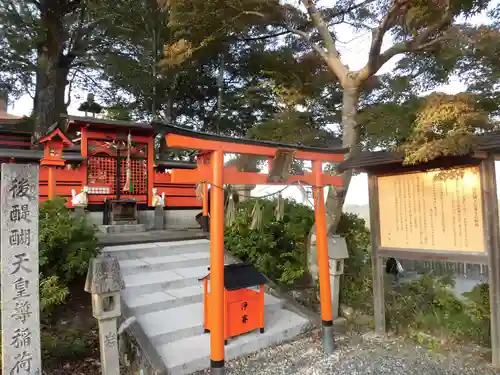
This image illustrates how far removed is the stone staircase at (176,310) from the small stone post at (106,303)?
0.73 m

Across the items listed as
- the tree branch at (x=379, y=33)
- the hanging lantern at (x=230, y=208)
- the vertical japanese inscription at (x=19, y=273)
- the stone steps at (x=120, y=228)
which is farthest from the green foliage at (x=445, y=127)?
the stone steps at (x=120, y=228)

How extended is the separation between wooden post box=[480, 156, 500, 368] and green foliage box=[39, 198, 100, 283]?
5925 mm

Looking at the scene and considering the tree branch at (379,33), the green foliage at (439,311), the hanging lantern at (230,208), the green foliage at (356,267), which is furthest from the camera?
the green foliage at (356,267)

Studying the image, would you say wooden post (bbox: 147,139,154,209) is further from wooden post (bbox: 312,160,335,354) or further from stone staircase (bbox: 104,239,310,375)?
wooden post (bbox: 312,160,335,354)

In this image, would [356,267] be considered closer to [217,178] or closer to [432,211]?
[432,211]

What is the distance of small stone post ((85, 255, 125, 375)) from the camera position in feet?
13.4

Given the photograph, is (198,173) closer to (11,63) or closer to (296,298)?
(296,298)

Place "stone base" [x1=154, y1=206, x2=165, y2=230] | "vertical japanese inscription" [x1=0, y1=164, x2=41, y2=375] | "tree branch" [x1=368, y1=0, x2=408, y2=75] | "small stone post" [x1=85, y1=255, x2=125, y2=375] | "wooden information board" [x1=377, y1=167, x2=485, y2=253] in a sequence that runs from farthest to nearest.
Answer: "stone base" [x1=154, y1=206, x2=165, y2=230] < "tree branch" [x1=368, y1=0, x2=408, y2=75] < "wooden information board" [x1=377, y1=167, x2=485, y2=253] < "small stone post" [x1=85, y1=255, x2=125, y2=375] < "vertical japanese inscription" [x1=0, y1=164, x2=41, y2=375]

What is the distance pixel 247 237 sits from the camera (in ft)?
27.1

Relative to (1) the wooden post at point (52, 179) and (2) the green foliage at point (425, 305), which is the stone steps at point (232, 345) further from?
(1) the wooden post at point (52, 179)

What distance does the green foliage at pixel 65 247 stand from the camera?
5.46 meters

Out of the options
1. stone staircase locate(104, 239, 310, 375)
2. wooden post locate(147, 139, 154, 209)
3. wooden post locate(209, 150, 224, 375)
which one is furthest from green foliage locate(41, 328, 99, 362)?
wooden post locate(147, 139, 154, 209)

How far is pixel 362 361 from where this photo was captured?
4.98m

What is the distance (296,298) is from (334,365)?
8.28ft
